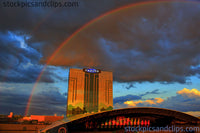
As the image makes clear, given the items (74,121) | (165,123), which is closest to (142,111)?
(165,123)

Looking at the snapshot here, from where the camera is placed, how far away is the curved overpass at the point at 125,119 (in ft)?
156

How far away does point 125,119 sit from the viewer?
51438 mm

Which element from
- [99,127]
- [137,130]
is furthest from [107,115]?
[137,130]

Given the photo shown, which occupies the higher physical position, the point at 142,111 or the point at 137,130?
the point at 142,111

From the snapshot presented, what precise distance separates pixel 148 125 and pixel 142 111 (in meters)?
4.84

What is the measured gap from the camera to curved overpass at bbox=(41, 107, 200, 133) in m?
47.5

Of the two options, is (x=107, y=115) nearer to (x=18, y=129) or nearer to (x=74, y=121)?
(x=74, y=121)

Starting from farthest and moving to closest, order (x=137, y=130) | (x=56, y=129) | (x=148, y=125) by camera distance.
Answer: (x=148, y=125) → (x=137, y=130) → (x=56, y=129)

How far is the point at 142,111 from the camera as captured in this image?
51.0 metres

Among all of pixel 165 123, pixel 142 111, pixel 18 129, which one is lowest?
pixel 18 129

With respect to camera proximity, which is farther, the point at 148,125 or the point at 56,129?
the point at 148,125

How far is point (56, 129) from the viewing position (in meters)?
45.6

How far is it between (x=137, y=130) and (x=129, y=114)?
4695 millimetres

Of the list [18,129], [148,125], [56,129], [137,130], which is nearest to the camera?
[56,129]
